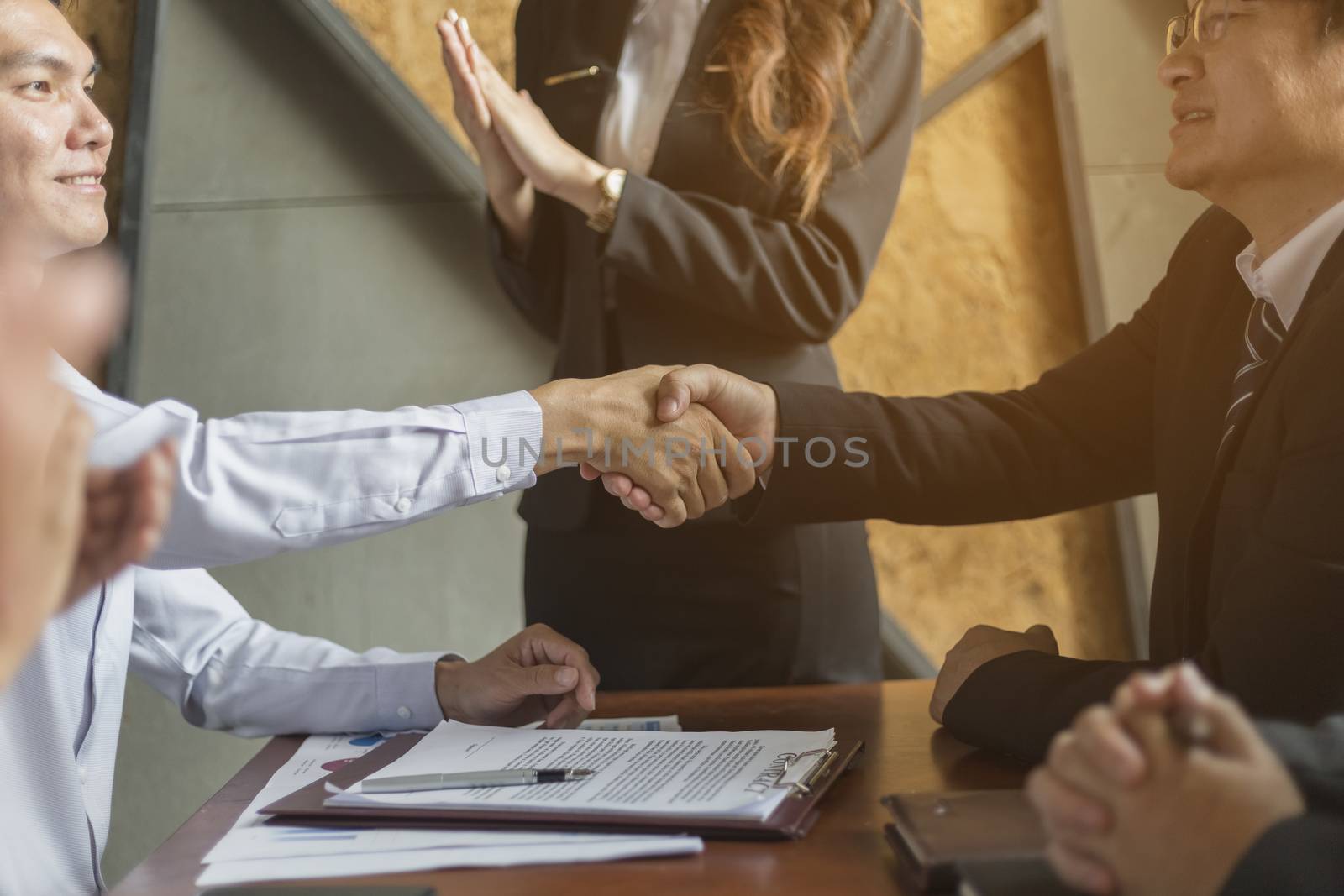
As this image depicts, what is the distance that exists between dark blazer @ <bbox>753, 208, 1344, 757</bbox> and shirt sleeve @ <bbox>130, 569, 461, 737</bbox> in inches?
15.3

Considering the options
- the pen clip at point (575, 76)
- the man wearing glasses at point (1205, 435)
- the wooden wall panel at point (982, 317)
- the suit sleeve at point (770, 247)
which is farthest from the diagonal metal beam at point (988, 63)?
the man wearing glasses at point (1205, 435)

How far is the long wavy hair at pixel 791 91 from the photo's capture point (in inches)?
53.4

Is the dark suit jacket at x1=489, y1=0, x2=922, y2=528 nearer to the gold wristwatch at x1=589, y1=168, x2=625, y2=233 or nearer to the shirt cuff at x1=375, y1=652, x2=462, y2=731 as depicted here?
the gold wristwatch at x1=589, y1=168, x2=625, y2=233

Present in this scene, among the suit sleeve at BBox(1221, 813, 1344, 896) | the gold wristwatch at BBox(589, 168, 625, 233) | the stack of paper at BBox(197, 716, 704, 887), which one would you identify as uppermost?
the gold wristwatch at BBox(589, 168, 625, 233)

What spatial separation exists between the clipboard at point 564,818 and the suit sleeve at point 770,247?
658mm

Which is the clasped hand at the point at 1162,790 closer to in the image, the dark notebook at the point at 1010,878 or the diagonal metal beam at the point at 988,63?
the dark notebook at the point at 1010,878

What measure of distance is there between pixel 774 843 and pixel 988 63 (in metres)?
1.34

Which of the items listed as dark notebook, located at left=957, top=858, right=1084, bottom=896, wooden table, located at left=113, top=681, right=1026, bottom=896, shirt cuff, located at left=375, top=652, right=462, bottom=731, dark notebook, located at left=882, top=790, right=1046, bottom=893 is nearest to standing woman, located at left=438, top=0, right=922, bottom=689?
wooden table, located at left=113, top=681, right=1026, bottom=896

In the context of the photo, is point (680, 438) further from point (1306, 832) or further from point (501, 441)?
point (1306, 832)

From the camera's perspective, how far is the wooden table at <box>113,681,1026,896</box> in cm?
61

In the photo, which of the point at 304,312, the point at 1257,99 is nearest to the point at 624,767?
the point at 1257,99

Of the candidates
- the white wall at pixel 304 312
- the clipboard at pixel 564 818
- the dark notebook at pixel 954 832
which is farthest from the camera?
the white wall at pixel 304 312

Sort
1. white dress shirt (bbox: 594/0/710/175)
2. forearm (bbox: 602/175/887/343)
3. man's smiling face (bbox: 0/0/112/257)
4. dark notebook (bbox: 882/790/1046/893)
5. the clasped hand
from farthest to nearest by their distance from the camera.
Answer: white dress shirt (bbox: 594/0/710/175) → forearm (bbox: 602/175/887/343) → man's smiling face (bbox: 0/0/112/257) → dark notebook (bbox: 882/790/1046/893) → the clasped hand

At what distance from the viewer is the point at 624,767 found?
2.49ft
